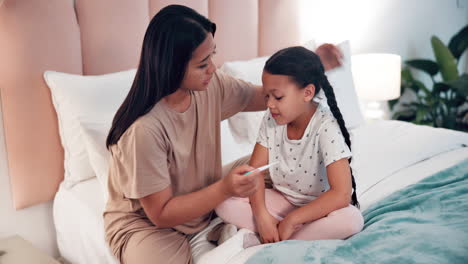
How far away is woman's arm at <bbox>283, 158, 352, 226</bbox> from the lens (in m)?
1.27

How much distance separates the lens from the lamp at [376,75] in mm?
2707

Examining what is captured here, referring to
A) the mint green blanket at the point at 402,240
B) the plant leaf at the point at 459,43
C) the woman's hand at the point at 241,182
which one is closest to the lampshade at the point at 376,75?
the plant leaf at the point at 459,43

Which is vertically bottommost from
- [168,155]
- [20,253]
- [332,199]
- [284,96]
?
[20,253]

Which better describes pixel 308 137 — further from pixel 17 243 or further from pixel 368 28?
pixel 368 28

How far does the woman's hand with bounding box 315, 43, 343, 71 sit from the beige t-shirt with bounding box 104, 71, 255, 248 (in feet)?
1.09

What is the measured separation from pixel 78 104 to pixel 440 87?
2.50 meters

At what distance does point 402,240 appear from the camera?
117 cm

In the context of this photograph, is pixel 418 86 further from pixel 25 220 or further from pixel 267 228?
pixel 25 220

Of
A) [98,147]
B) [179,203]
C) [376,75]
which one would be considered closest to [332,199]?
[179,203]

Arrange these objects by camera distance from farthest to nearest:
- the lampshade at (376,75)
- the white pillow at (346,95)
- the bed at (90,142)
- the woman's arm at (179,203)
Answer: the lampshade at (376,75)
the white pillow at (346,95)
the bed at (90,142)
the woman's arm at (179,203)

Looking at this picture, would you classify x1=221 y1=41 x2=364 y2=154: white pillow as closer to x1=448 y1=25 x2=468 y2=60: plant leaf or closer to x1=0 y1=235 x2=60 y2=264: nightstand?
x1=0 y1=235 x2=60 y2=264: nightstand

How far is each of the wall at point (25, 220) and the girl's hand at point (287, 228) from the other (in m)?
0.98

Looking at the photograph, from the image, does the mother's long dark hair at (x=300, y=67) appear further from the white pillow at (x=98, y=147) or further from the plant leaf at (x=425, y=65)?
the plant leaf at (x=425, y=65)

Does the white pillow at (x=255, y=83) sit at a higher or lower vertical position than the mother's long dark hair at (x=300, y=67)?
lower
